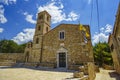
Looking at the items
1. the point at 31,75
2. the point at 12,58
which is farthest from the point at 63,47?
the point at 12,58

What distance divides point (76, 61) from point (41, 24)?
9.86 m

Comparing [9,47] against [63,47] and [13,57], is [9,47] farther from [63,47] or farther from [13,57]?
[63,47]

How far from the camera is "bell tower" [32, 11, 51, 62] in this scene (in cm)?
2006

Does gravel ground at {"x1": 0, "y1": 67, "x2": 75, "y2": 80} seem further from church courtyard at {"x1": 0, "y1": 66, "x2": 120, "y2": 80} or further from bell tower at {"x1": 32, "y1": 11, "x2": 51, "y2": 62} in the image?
bell tower at {"x1": 32, "y1": 11, "x2": 51, "y2": 62}

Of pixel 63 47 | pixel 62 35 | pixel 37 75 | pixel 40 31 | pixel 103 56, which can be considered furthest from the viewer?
pixel 103 56

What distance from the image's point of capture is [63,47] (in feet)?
60.8

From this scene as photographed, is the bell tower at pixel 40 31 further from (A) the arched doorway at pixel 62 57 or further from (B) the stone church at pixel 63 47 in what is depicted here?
(A) the arched doorway at pixel 62 57

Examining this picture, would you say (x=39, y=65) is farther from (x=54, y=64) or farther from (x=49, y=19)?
(x=49, y=19)

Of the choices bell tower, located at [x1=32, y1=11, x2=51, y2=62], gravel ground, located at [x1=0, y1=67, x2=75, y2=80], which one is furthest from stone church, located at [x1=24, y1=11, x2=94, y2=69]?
gravel ground, located at [x1=0, y1=67, x2=75, y2=80]

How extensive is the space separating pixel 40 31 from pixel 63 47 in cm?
591

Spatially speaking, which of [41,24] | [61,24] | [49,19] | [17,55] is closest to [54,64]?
[61,24]

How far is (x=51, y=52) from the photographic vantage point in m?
19.0

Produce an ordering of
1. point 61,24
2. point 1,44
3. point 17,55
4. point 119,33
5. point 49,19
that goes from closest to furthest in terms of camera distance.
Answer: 1. point 119,33
2. point 61,24
3. point 49,19
4. point 17,55
5. point 1,44

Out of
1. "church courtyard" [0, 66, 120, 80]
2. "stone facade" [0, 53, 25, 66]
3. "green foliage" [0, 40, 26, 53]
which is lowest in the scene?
"church courtyard" [0, 66, 120, 80]
